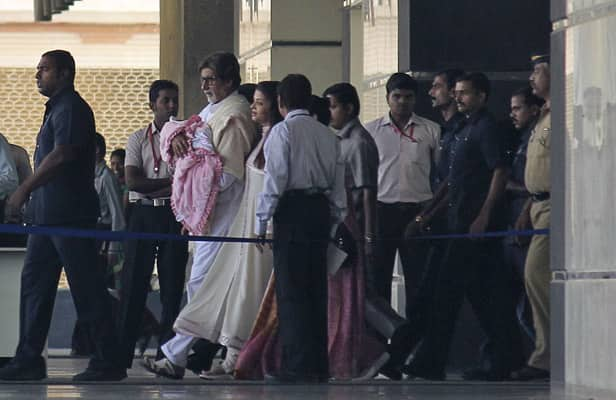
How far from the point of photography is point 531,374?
11.6 metres

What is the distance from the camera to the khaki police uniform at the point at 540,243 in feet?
37.0

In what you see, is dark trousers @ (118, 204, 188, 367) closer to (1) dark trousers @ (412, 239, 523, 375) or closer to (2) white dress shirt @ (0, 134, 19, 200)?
(2) white dress shirt @ (0, 134, 19, 200)

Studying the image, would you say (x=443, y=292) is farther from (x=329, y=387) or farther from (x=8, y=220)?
(x=8, y=220)

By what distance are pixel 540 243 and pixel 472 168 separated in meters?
0.73

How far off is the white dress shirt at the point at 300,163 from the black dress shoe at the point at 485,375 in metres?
1.44

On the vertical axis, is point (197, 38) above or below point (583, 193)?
above

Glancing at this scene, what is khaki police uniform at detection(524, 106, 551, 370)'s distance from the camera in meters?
11.3

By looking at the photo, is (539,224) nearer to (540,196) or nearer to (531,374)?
(540,196)

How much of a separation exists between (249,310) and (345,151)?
4.03ft

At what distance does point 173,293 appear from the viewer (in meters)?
12.5

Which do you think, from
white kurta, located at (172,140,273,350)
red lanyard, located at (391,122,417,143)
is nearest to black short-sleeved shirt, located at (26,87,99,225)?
white kurta, located at (172,140,273,350)

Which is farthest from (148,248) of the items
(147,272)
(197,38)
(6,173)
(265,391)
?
(197,38)

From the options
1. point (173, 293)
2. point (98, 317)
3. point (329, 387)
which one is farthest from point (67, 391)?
point (173, 293)

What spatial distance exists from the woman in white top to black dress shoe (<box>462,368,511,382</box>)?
134 centimetres
